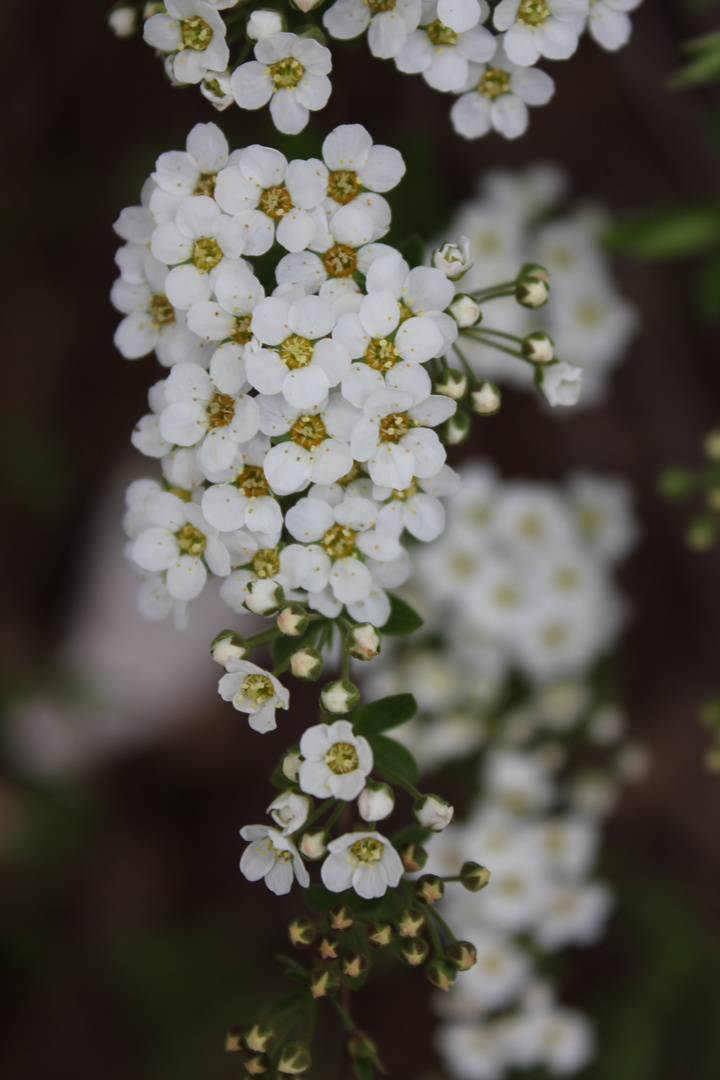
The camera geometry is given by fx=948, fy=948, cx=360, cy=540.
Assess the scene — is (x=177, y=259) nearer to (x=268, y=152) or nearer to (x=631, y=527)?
(x=268, y=152)

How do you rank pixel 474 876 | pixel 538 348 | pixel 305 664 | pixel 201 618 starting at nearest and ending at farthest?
1. pixel 305 664
2. pixel 474 876
3. pixel 538 348
4. pixel 201 618

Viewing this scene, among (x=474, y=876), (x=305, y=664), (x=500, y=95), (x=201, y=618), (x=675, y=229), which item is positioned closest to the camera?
(x=305, y=664)

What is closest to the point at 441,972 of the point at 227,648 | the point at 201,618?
the point at 227,648

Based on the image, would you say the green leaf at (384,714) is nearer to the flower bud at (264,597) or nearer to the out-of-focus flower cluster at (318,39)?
the flower bud at (264,597)

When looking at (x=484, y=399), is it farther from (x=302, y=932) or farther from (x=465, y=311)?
(x=302, y=932)

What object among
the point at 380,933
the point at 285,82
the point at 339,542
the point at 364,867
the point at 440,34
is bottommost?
the point at 380,933

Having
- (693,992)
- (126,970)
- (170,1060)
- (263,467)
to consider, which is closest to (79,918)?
(126,970)

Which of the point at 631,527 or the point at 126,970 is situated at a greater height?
the point at 631,527

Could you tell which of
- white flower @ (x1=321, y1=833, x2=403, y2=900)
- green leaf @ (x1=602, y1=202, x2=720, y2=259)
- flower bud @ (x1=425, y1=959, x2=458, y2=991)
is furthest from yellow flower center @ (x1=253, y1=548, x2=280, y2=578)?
green leaf @ (x1=602, y1=202, x2=720, y2=259)
